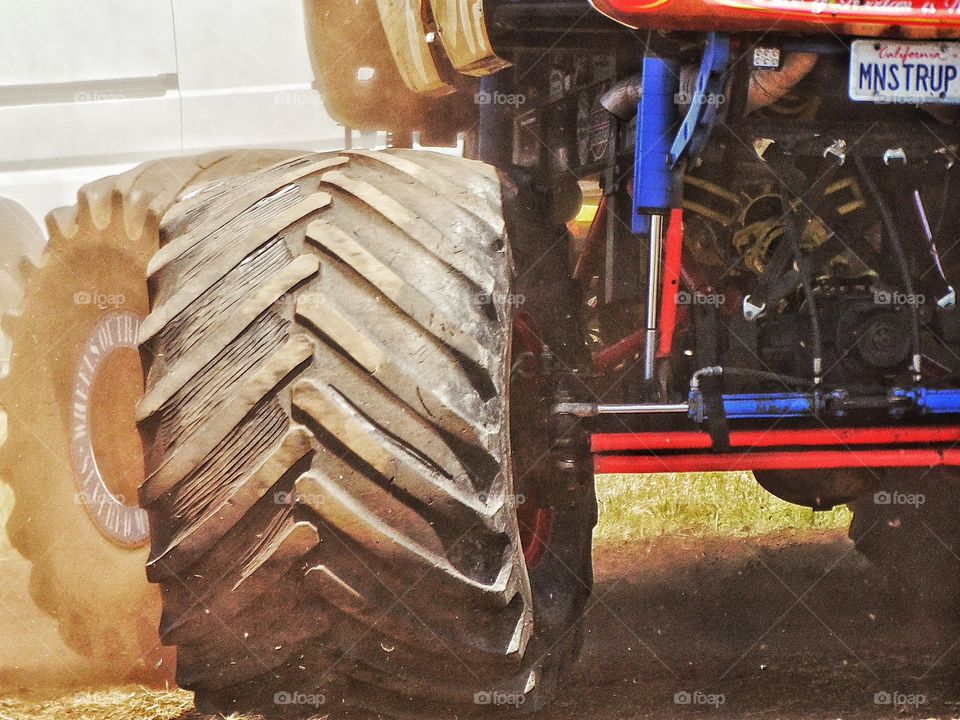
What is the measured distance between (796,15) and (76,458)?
228cm

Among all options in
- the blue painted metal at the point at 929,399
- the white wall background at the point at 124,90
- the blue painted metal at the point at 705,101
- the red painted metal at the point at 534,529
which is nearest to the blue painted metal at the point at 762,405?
the blue painted metal at the point at 929,399

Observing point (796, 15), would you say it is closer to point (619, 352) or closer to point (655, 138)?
point (655, 138)

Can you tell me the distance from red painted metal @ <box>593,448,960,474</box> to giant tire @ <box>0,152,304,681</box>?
4.23 feet

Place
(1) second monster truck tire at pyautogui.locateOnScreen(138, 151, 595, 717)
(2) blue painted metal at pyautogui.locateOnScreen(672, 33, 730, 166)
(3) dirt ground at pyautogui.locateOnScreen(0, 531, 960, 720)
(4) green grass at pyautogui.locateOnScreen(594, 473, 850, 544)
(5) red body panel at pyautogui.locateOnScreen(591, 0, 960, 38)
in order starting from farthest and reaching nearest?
1. (4) green grass at pyautogui.locateOnScreen(594, 473, 850, 544)
2. (3) dirt ground at pyautogui.locateOnScreen(0, 531, 960, 720)
3. (2) blue painted metal at pyautogui.locateOnScreen(672, 33, 730, 166)
4. (5) red body panel at pyautogui.locateOnScreen(591, 0, 960, 38)
5. (1) second monster truck tire at pyautogui.locateOnScreen(138, 151, 595, 717)

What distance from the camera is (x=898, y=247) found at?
2.81 m

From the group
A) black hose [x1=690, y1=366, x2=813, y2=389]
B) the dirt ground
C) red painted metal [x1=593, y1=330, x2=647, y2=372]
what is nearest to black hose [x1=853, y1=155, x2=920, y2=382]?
black hose [x1=690, y1=366, x2=813, y2=389]

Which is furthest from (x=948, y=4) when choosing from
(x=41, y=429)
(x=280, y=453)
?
(x=41, y=429)

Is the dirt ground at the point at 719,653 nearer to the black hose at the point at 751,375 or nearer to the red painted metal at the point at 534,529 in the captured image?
the red painted metal at the point at 534,529

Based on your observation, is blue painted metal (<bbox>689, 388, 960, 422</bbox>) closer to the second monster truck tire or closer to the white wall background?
the second monster truck tire

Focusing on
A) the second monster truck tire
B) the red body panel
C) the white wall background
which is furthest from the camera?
the white wall background

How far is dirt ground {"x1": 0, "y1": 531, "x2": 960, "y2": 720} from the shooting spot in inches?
111

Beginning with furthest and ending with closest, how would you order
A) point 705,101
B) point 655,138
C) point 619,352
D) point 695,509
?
point 695,509, point 619,352, point 655,138, point 705,101

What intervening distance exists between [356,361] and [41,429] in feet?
5.73

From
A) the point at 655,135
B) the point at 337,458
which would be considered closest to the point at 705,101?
the point at 655,135
